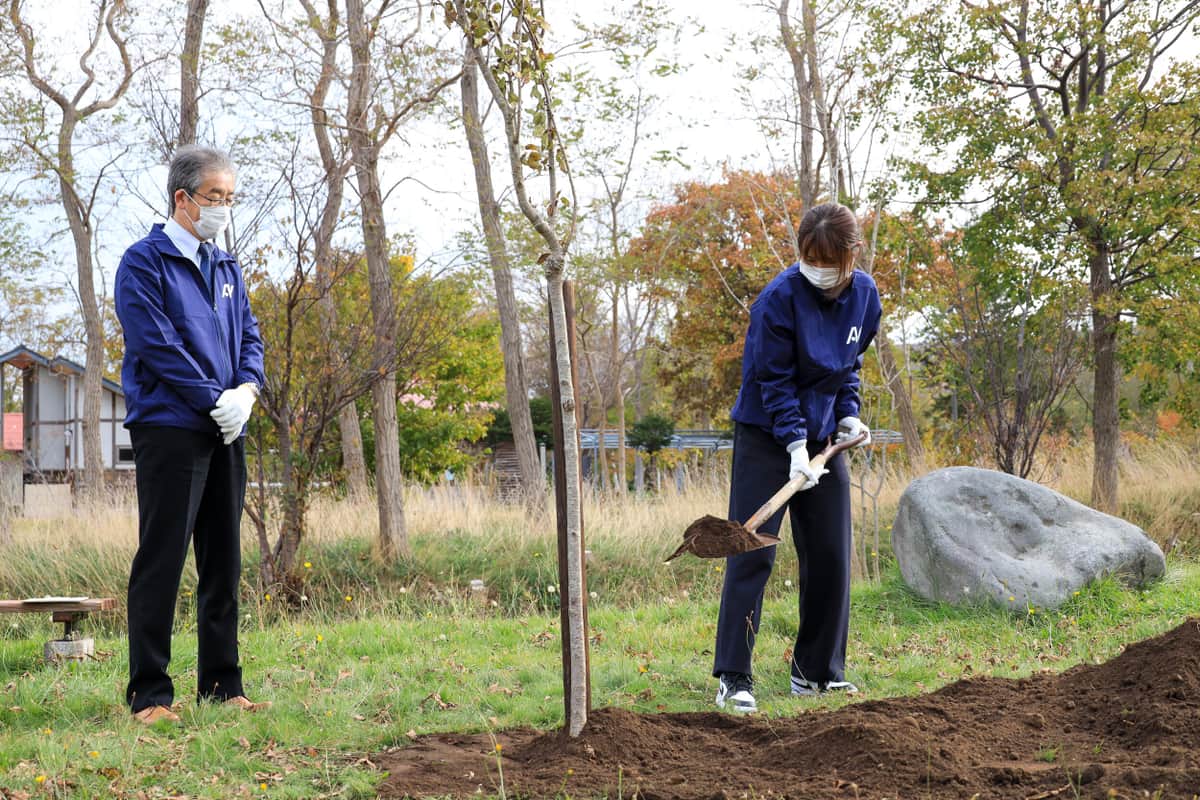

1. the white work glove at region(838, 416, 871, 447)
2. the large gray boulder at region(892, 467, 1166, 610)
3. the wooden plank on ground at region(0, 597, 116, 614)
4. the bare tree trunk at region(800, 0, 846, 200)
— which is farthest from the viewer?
the bare tree trunk at region(800, 0, 846, 200)

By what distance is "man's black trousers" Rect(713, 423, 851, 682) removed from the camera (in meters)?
3.77

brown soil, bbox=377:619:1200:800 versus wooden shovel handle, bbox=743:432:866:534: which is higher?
wooden shovel handle, bbox=743:432:866:534

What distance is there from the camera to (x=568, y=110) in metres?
11.3

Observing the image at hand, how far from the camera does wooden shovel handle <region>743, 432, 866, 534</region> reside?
3.20 metres

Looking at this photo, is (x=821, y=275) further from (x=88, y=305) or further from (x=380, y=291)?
(x=88, y=305)

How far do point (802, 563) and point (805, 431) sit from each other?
0.60 meters

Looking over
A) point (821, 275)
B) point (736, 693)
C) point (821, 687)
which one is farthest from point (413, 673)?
point (821, 275)

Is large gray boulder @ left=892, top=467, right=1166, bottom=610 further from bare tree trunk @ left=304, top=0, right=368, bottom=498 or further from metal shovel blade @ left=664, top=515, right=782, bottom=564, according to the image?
bare tree trunk @ left=304, top=0, right=368, bottom=498

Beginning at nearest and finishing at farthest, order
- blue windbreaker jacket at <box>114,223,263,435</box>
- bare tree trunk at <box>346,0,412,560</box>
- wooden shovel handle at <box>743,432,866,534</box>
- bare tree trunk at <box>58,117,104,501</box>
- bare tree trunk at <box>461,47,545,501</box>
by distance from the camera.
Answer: wooden shovel handle at <box>743,432,866,534</box> → blue windbreaker jacket at <box>114,223,263,435</box> → bare tree trunk at <box>346,0,412,560</box> → bare tree trunk at <box>461,47,545,501</box> → bare tree trunk at <box>58,117,104,501</box>

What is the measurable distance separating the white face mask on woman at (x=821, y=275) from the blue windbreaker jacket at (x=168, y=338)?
2.06 m

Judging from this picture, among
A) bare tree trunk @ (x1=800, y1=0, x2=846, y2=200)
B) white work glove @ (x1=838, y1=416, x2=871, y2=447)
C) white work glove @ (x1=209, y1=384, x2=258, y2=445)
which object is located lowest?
white work glove @ (x1=838, y1=416, x2=871, y2=447)

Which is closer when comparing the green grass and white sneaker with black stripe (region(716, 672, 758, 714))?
the green grass

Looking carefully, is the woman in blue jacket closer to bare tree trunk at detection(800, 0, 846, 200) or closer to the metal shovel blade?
the metal shovel blade

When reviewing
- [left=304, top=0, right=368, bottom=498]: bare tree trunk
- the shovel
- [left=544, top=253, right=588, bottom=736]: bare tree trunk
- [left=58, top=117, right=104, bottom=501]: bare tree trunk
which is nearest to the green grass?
[left=544, top=253, right=588, bottom=736]: bare tree trunk
